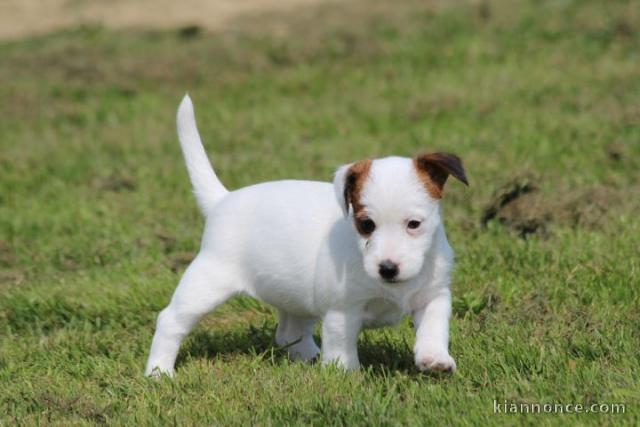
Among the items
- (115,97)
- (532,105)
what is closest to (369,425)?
(532,105)

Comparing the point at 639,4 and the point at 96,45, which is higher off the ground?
the point at 639,4

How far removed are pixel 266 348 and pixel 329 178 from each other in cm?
358

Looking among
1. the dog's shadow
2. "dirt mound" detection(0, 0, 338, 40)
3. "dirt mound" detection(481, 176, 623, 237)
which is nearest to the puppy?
the dog's shadow

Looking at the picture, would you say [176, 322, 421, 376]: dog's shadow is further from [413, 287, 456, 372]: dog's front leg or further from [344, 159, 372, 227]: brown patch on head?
[344, 159, 372, 227]: brown patch on head

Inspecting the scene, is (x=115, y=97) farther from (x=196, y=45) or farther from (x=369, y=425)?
(x=369, y=425)

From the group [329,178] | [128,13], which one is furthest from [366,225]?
[128,13]

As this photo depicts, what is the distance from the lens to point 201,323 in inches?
274

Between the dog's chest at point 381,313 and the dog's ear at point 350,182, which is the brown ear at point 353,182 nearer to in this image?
the dog's ear at point 350,182

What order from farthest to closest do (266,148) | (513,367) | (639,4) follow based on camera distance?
(639,4)
(266,148)
(513,367)

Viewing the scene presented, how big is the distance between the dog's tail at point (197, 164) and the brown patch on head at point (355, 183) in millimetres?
1295

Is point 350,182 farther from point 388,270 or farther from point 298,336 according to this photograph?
point 298,336

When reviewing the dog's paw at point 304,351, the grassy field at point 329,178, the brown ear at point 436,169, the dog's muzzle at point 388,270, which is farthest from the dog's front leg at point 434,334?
the dog's paw at point 304,351

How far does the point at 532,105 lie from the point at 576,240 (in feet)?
14.1

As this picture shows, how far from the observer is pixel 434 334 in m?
5.27
